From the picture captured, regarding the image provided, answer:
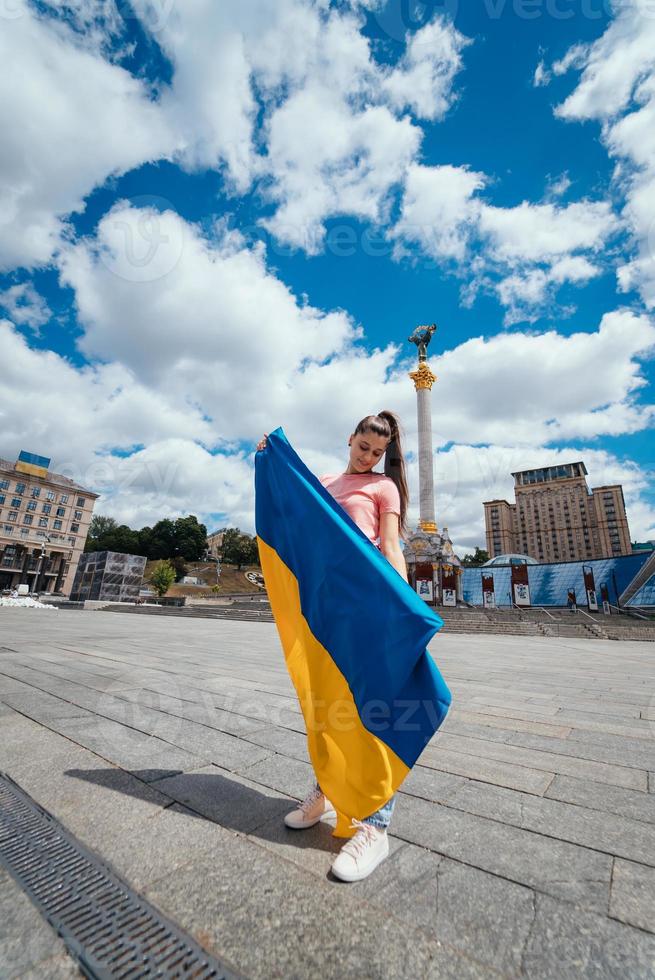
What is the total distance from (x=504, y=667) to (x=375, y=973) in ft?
25.7

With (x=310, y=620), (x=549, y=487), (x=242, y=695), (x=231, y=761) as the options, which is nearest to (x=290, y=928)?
(x=310, y=620)

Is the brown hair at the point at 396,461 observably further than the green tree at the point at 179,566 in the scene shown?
No

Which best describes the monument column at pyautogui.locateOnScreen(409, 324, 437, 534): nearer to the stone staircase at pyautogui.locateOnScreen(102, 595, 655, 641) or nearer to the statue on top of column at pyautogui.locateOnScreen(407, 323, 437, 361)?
the statue on top of column at pyautogui.locateOnScreen(407, 323, 437, 361)

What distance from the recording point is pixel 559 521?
112 m

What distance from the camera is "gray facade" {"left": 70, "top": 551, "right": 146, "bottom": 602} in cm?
4453

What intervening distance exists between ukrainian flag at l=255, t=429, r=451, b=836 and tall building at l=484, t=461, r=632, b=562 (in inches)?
4758

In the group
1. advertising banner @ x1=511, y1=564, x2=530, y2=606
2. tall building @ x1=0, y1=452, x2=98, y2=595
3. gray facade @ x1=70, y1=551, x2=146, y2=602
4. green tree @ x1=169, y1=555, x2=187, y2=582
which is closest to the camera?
advertising banner @ x1=511, y1=564, x2=530, y2=606

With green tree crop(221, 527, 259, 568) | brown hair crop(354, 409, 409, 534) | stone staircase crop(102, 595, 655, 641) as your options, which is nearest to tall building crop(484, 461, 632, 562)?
green tree crop(221, 527, 259, 568)

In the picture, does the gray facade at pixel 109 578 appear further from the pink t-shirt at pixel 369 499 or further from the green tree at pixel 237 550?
the pink t-shirt at pixel 369 499

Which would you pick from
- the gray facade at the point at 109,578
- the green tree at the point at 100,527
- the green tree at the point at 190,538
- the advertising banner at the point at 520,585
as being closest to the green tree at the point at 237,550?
the green tree at the point at 190,538

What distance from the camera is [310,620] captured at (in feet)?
7.35

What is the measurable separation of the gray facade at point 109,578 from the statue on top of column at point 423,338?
4036 cm

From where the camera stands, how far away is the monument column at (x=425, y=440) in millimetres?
47562

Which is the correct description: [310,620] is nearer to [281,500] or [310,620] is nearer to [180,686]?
[281,500]
